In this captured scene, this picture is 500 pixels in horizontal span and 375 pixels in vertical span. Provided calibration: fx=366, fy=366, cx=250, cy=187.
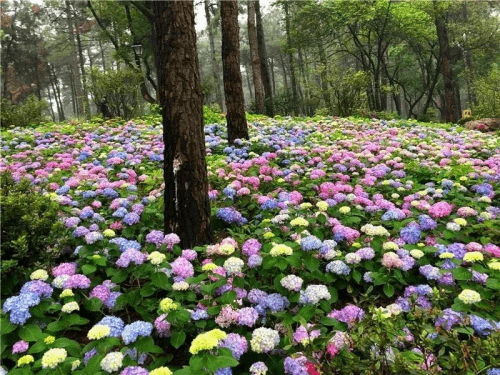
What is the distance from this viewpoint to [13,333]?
2.39m

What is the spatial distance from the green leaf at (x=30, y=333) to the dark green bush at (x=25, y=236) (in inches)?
28.5

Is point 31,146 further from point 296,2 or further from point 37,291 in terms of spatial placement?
point 296,2

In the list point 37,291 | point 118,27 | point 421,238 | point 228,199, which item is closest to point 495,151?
point 421,238

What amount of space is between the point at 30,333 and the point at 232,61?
5.90 m

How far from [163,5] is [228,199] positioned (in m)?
2.25

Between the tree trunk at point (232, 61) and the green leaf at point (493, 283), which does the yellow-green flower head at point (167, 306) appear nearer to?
the green leaf at point (493, 283)

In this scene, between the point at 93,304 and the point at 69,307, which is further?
the point at 93,304

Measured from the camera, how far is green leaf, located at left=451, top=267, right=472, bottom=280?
2701 millimetres

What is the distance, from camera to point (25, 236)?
3.01 meters

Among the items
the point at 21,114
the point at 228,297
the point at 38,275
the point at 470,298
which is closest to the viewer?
the point at 470,298

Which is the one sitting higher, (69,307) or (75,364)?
(69,307)

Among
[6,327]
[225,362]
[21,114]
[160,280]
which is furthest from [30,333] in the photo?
[21,114]

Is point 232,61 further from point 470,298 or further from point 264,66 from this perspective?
point 264,66

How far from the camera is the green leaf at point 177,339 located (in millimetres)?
2224
